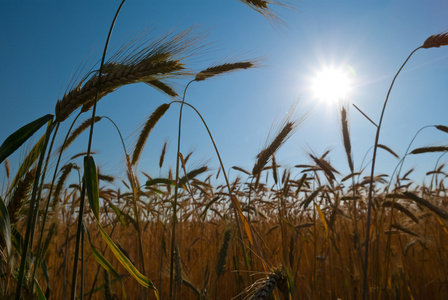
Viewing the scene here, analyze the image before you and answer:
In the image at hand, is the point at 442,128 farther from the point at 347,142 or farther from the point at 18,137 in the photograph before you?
the point at 18,137

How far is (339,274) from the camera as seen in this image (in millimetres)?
3307

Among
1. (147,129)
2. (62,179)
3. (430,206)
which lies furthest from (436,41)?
(62,179)

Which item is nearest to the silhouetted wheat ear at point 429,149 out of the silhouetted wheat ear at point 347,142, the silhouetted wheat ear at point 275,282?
the silhouetted wheat ear at point 347,142

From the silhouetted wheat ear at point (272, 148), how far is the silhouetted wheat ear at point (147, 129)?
0.78 metres

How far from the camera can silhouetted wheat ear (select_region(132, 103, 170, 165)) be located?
2.13 m

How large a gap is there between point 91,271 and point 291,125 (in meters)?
2.77

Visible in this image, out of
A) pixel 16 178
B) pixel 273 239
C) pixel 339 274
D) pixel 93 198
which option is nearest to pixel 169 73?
pixel 93 198

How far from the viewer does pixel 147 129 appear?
2.18 metres

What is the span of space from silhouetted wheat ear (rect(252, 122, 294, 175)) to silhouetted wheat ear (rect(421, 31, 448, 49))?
93 centimetres

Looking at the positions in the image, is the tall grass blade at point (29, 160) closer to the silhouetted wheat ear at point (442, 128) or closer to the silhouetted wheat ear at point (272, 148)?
the silhouetted wheat ear at point (272, 148)

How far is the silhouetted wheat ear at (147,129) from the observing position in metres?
2.13

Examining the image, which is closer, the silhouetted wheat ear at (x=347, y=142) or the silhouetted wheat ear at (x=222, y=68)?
the silhouetted wheat ear at (x=222, y=68)

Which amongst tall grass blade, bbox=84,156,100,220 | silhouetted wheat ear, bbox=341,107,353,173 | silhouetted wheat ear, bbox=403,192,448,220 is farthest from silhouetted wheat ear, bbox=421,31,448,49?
tall grass blade, bbox=84,156,100,220

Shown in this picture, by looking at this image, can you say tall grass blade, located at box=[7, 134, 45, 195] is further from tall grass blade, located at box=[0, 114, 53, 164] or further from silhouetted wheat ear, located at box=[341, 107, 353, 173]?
silhouetted wheat ear, located at box=[341, 107, 353, 173]
